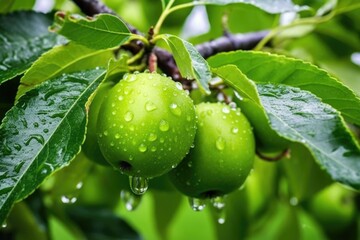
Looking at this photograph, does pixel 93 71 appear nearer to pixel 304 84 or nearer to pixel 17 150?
pixel 17 150

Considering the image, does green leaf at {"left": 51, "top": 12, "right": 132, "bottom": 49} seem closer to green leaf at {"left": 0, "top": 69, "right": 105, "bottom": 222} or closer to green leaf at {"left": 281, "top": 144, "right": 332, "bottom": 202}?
green leaf at {"left": 0, "top": 69, "right": 105, "bottom": 222}

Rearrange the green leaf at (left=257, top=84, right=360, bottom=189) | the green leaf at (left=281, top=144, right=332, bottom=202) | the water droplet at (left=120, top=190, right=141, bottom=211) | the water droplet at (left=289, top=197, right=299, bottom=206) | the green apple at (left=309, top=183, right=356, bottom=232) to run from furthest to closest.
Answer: the green apple at (left=309, top=183, right=356, bottom=232), the water droplet at (left=289, top=197, right=299, bottom=206), the green leaf at (left=281, top=144, right=332, bottom=202), the water droplet at (left=120, top=190, right=141, bottom=211), the green leaf at (left=257, top=84, right=360, bottom=189)

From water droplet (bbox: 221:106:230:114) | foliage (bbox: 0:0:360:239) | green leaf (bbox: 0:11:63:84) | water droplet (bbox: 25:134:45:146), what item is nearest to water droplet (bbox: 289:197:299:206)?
foliage (bbox: 0:0:360:239)

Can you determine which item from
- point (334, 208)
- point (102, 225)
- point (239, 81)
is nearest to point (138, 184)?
point (239, 81)

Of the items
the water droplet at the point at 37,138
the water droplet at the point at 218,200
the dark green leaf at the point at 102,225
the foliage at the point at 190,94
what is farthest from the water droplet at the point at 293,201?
the water droplet at the point at 37,138

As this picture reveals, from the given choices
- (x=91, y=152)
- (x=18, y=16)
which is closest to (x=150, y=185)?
(x=91, y=152)

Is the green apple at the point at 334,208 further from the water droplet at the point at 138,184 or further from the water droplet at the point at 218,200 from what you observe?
the water droplet at the point at 138,184

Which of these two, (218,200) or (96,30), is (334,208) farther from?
(96,30)
